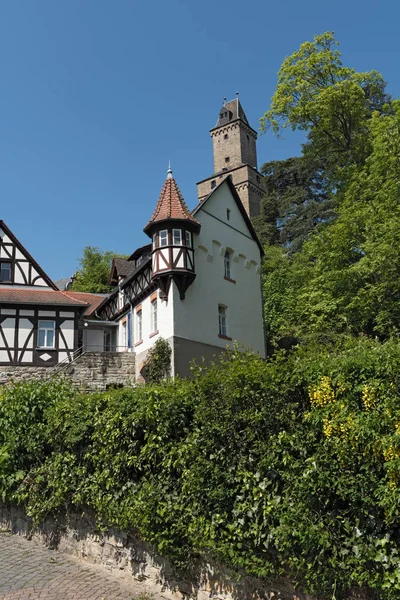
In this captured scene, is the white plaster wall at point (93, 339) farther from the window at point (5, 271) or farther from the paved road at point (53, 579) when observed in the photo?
the paved road at point (53, 579)

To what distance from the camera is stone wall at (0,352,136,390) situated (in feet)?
78.3

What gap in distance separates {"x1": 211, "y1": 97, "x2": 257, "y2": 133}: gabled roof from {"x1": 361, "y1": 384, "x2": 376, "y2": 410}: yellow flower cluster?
7793 cm

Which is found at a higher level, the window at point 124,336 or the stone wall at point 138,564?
the window at point 124,336

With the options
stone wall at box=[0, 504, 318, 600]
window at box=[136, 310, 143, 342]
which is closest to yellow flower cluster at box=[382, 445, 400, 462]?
stone wall at box=[0, 504, 318, 600]

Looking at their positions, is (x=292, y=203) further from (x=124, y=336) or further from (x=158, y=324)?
(x=158, y=324)

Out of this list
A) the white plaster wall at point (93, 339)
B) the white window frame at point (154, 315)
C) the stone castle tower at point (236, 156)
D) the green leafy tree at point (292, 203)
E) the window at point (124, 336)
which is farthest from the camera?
the stone castle tower at point (236, 156)

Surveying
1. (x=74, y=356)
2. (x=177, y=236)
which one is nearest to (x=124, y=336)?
(x=74, y=356)

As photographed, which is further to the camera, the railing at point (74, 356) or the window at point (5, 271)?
the window at point (5, 271)

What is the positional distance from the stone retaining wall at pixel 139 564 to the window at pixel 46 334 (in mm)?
17638

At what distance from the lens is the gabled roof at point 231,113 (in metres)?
80.2

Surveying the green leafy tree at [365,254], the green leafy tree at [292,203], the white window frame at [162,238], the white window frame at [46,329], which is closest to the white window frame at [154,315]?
the white window frame at [162,238]

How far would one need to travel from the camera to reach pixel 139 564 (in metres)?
8.09

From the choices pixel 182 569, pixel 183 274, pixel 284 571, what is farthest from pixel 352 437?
pixel 183 274

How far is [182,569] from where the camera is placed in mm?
7367
